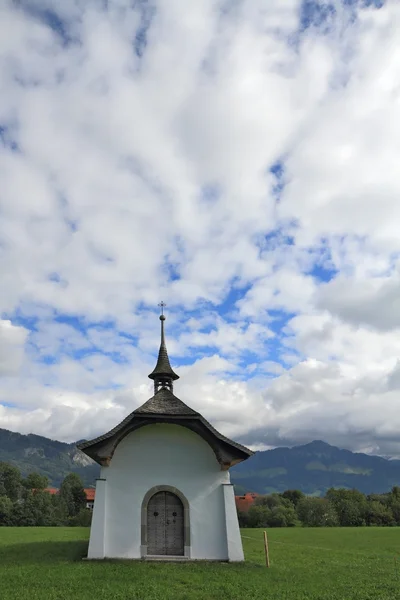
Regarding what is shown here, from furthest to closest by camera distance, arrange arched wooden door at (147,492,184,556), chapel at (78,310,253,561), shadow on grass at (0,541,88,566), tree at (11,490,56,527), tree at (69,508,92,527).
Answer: tree at (11,490,56,527) → tree at (69,508,92,527) → arched wooden door at (147,492,184,556) → chapel at (78,310,253,561) → shadow on grass at (0,541,88,566)

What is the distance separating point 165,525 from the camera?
57.3ft

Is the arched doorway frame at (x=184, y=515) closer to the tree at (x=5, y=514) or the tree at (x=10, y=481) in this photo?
the tree at (x=5, y=514)

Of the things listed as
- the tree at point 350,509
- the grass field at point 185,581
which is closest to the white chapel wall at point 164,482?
the grass field at point 185,581

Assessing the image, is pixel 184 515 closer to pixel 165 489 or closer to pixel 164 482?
pixel 165 489

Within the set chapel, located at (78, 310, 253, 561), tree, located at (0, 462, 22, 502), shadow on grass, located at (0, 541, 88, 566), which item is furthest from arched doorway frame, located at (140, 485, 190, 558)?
tree, located at (0, 462, 22, 502)

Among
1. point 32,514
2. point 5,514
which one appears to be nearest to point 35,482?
point 32,514

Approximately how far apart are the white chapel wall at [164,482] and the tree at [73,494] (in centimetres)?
7487

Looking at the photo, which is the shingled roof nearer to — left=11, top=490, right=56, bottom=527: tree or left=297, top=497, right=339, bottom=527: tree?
left=11, top=490, right=56, bottom=527: tree

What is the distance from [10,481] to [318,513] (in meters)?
62.6

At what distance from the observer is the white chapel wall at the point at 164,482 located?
17.0 meters

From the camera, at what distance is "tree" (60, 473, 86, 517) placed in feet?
275

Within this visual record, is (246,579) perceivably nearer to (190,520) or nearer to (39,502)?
(190,520)

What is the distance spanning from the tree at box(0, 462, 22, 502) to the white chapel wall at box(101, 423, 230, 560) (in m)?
84.2

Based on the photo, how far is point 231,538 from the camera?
16.8m
